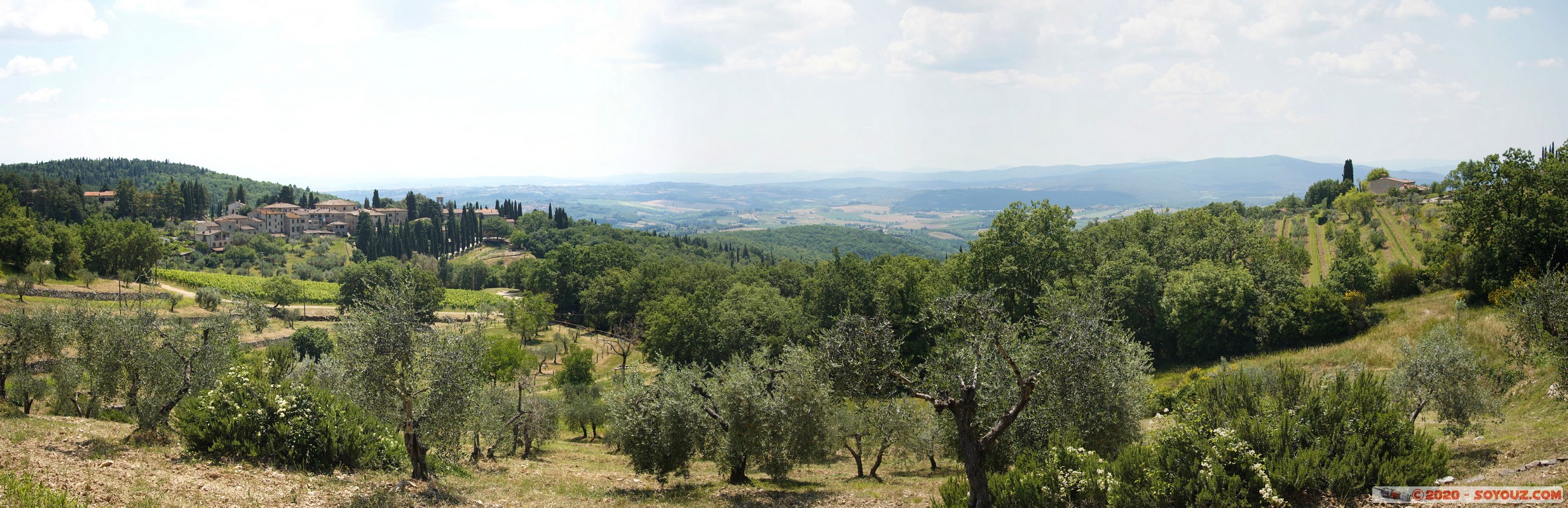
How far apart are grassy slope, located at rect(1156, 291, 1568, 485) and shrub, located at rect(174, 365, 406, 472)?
978 inches

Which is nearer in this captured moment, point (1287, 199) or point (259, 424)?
point (259, 424)

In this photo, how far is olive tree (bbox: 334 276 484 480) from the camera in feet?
55.5

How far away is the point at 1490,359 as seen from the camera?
92.3 feet

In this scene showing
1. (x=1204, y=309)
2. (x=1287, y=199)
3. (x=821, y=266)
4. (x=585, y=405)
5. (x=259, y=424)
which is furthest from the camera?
(x=1287, y=199)

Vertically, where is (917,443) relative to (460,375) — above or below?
below

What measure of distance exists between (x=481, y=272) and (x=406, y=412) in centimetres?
11669

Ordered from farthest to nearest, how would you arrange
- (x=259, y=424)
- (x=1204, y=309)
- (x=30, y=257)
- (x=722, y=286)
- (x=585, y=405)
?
1. (x=722, y=286)
2. (x=30, y=257)
3. (x=1204, y=309)
4. (x=585, y=405)
5. (x=259, y=424)

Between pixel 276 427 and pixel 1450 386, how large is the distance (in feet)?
102

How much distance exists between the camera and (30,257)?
68.1m

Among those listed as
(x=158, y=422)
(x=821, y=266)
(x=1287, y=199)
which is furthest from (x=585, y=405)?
(x=1287, y=199)

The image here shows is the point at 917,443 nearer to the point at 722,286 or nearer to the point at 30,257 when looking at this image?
the point at 722,286

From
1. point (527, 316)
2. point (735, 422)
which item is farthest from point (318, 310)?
point (735, 422)

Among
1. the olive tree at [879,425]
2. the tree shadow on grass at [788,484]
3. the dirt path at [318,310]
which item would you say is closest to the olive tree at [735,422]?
the tree shadow on grass at [788,484]

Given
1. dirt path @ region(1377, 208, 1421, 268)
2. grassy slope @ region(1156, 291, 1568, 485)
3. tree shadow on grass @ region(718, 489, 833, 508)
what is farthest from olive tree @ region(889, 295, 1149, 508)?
dirt path @ region(1377, 208, 1421, 268)
